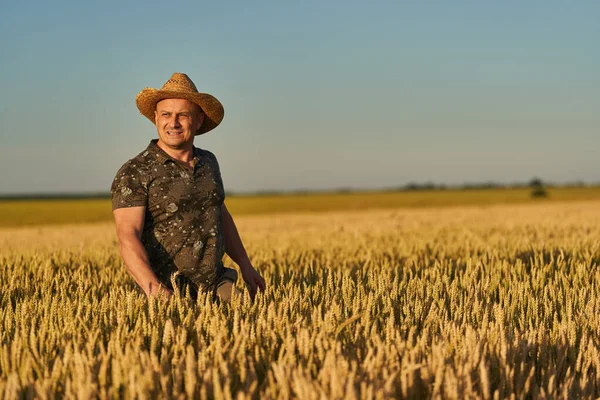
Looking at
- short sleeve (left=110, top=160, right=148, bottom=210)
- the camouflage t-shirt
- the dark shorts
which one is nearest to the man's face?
the camouflage t-shirt

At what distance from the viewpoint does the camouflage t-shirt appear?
4191 mm

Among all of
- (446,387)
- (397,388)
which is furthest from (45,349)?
(446,387)

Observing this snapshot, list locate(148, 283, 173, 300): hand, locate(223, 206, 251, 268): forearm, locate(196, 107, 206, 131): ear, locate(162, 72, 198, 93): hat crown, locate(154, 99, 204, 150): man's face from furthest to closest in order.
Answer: locate(223, 206, 251, 268): forearm, locate(196, 107, 206, 131): ear, locate(162, 72, 198, 93): hat crown, locate(154, 99, 204, 150): man's face, locate(148, 283, 173, 300): hand

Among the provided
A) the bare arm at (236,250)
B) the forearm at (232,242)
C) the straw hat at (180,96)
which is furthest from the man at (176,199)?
the forearm at (232,242)

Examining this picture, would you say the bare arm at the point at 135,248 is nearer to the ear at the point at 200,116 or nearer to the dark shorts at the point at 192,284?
the dark shorts at the point at 192,284

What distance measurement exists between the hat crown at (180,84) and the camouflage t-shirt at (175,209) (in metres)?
0.40

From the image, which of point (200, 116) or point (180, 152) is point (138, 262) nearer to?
point (180, 152)

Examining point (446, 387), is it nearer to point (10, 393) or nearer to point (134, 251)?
point (10, 393)

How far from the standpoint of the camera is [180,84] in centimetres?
440

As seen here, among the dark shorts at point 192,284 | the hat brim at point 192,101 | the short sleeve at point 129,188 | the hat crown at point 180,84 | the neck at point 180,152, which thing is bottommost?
the dark shorts at point 192,284

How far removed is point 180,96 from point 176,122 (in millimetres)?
218

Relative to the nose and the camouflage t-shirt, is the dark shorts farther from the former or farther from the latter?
the nose

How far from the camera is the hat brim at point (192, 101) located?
4375 mm

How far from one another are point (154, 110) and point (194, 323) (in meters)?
2.09
